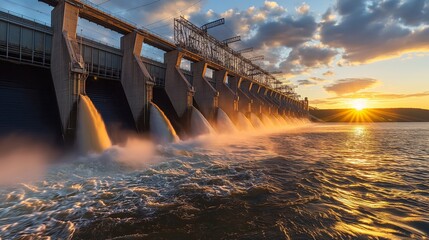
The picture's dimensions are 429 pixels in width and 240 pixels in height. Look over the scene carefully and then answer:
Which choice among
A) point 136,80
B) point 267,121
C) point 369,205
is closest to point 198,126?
point 136,80

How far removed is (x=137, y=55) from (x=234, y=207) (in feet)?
70.1

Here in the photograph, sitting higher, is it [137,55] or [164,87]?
[137,55]

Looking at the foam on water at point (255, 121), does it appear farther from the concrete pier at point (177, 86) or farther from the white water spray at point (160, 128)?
the white water spray at point (160, 128)

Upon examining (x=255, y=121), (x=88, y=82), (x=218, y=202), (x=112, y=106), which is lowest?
(x=218, y=202)

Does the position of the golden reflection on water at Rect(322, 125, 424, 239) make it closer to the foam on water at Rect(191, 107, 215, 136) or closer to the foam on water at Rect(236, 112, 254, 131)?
the foam on water at Rect(191, 107, 215, 136)

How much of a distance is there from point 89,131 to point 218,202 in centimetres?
1175

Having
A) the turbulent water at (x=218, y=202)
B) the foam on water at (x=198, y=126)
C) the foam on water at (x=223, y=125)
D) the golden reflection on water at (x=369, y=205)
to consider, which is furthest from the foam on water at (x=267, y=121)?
the golden reflection on water at (x=369, y=205)

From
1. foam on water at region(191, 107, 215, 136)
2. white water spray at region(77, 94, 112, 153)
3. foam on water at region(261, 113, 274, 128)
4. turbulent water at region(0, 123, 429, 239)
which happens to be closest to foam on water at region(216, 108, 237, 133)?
foam on water at region(191, 107, 215, 136)

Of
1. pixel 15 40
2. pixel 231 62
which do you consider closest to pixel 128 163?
pixel 15 40

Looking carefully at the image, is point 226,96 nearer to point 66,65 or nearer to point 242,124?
point 242,124

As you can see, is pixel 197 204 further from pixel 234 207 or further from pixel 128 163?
pixel 128 163

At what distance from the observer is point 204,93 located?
33.3 metres

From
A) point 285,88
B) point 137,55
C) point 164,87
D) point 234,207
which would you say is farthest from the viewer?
point 285,88

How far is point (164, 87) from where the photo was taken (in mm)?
29844
